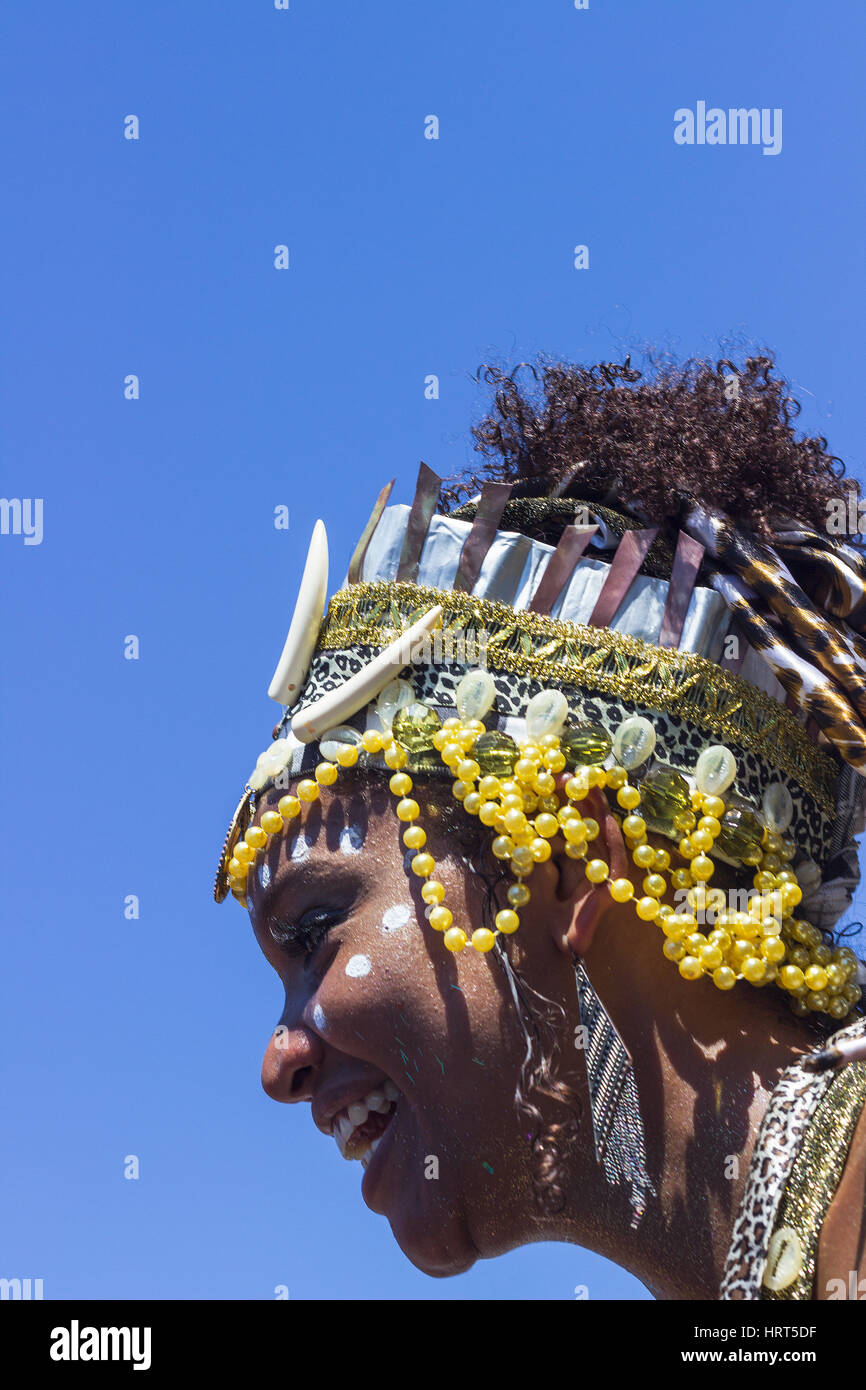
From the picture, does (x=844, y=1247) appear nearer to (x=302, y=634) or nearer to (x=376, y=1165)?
(x=376, y=1165)

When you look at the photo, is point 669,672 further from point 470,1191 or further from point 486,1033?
point 470,1191

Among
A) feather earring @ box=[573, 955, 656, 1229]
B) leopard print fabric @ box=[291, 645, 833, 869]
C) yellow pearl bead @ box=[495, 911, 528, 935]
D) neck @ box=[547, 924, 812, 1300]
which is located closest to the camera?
neck @ box=[547, 924, 812, 1300]

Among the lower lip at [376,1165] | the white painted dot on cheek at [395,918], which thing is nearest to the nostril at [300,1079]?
the lower lip at [376,1165]

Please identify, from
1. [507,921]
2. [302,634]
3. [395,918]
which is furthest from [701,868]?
[302,634]

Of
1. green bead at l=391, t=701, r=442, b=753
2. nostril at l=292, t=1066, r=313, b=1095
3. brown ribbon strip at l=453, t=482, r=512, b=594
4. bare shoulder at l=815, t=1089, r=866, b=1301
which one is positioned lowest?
bare shoulder at l=815, t=1089, r=866, b=1301

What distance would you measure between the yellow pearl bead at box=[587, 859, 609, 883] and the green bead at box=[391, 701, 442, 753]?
1.82 ft

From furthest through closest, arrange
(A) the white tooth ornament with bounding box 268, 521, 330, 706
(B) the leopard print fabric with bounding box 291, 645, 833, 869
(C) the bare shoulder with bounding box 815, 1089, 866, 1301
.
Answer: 1. (A) the white tooth ornament with bounding box 268, 521, 330, 706
2. (B) the leopard print fabric with bounding box 291, 645, 833, 869
3. (C) the bare shoulder with bounding box 815, 1089, 866, 1301

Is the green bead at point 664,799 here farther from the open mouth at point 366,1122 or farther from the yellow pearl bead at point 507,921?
the open mouth at point 366,1122

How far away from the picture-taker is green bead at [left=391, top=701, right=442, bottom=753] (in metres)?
4.36

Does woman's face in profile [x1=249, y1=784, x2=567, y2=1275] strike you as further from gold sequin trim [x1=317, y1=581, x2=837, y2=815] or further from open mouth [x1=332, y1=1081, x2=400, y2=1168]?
gold sequin trim [x1=317, y1=581, x2=837, y2=815]

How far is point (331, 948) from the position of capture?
436cm

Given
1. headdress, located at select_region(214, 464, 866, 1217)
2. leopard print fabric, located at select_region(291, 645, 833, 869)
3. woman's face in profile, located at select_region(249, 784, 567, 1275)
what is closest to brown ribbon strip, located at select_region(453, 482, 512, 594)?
headdress, located at select_region(214, 464, 866, 1217)

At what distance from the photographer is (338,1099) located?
437 cm

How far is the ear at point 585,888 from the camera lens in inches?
164
